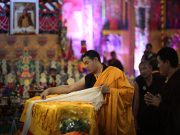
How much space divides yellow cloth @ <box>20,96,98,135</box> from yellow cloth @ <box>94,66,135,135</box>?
1.23 ft

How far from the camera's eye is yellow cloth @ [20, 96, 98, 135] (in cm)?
384

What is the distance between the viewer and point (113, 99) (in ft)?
14.3

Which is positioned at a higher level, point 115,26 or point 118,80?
point 115,26

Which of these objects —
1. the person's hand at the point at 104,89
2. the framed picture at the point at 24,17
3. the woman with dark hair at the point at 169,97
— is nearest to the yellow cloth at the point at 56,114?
the person's hand at the point at 104,89

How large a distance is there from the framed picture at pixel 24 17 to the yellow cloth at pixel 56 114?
5.38 metres

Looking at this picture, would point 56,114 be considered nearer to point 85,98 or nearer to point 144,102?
point 85,98

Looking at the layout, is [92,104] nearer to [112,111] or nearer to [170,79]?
[112,111]

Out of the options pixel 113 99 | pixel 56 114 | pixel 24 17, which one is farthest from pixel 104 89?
pixel 24 17

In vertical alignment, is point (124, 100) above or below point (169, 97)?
below

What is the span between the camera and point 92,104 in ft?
13.8

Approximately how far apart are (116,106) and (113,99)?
0.10m

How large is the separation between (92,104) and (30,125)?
0.72 meters

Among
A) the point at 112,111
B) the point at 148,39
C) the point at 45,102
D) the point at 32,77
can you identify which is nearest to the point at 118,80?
the point at 112,111

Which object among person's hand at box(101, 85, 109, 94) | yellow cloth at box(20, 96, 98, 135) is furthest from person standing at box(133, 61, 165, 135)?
yellow cloth at box(20, 96, 98, 135)
